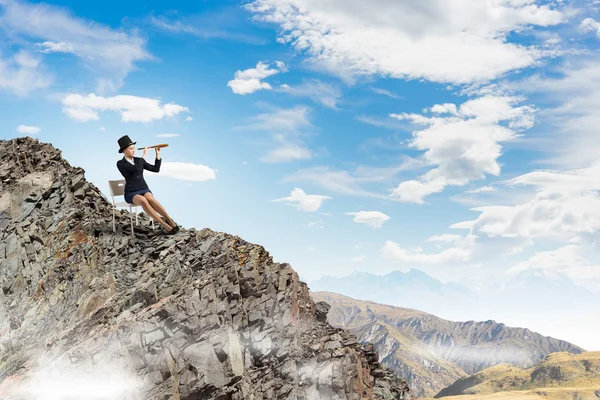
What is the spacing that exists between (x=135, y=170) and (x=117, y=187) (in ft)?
14.6

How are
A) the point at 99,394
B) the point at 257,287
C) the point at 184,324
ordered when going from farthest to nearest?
1. the point at 257,287
2. the point at 184,324
3. the point at 99,394

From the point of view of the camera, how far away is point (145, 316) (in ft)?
83.1

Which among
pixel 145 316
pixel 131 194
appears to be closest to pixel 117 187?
pixel 131 194

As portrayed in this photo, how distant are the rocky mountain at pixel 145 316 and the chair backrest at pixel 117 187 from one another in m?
2.73

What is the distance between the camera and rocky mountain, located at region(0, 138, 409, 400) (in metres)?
24.1

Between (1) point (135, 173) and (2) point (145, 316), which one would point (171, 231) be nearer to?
(1) point (135, 173)

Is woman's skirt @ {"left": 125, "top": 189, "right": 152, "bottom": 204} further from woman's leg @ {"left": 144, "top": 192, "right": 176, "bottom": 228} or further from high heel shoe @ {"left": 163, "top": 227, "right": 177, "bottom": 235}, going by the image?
high heel shoe @ {"left": 163, "top": 227, "right": 177, "bottom": 235}

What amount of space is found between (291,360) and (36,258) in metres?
18.2

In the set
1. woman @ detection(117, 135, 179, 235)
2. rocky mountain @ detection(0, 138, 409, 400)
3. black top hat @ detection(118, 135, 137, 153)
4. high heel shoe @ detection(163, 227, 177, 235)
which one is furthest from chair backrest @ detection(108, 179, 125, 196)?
black top hat @ detection(118, 135, 137, 153)

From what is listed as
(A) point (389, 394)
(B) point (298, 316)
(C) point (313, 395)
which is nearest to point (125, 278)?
(B) point (298, 316)

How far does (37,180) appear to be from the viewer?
35.7 meters

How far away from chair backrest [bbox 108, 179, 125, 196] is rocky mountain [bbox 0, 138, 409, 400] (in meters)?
2.73

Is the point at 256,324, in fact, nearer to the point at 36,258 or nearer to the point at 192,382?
the point at 192,382

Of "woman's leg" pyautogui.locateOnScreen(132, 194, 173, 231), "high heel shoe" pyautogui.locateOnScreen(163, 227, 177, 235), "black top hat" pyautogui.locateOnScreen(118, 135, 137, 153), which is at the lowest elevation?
"high heel shoe" pyautogui.locateOnScreen(163, 227, 177, 235)
